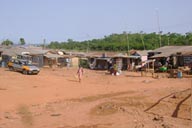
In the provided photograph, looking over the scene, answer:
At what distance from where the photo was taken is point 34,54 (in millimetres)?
50500

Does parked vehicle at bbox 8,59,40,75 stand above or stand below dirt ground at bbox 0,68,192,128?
above

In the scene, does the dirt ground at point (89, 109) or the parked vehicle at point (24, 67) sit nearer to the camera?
the dirt ground at point (89, 109)

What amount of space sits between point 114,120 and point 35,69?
23.6 m

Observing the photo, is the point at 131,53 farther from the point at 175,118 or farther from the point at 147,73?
the point at 175,118

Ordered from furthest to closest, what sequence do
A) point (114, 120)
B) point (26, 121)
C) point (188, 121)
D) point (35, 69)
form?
point (35, 69)
point (26, 121)
point (114, 120)
point (188, 121)

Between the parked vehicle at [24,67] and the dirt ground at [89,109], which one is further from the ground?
the parked vehicle at [24,67]

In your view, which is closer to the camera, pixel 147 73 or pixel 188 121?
pixel 188 121

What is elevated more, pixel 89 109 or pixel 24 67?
pixel 24 67

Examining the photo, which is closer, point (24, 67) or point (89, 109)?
point (89, 109)

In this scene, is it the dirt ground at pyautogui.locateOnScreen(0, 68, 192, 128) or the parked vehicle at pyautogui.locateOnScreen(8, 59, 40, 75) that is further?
the parked vehicle at pyautogui.locateOnScreen(8, 59, 40, 75)

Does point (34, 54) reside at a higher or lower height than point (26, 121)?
higher

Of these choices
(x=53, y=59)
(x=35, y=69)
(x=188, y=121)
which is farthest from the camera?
(x=53, y=59)

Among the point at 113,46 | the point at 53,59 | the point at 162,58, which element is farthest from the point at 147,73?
the point at 113,46

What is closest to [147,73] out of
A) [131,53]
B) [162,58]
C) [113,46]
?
[162,58]
